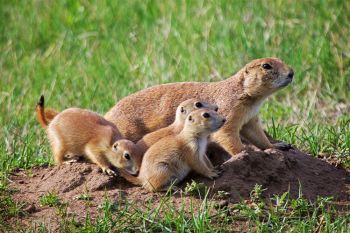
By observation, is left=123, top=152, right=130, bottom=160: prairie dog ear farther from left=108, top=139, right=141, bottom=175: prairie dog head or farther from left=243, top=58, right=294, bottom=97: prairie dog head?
left=243, top=58, right=294, bottom=97: prairie dog head

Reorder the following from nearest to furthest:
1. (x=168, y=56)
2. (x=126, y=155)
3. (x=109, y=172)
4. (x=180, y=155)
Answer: (x=180, y=155)
(x=126, y=155)
(x=109, y=172)
(x=168, y=56)

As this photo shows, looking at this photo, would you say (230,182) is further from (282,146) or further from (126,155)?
(282,146)

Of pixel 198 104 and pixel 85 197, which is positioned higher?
pixel 198 104

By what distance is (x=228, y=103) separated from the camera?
23.6 feet

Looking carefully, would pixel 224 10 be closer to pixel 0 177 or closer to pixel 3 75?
pixel 3 75

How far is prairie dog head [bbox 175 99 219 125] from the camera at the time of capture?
6.70 m

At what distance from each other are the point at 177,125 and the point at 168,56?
3.70 m

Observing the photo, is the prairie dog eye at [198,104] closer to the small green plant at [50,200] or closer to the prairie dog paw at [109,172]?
the prairie dog paw at [109,172]

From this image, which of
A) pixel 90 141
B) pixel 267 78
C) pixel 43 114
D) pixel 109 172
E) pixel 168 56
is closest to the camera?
pixel 109 172

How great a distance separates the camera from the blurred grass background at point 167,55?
29.3 feet

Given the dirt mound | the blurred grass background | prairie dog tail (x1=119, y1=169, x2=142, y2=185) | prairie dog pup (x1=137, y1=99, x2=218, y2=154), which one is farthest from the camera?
the blurred grass background

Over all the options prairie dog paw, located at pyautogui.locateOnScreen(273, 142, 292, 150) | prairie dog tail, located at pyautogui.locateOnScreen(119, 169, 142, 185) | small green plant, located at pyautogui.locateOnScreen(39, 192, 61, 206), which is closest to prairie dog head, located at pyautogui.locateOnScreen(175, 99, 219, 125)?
prairie dog tail, located at pyautogui.locateOnScreen(119, 169, 142, 185)

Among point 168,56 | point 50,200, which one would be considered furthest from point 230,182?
point 168,56

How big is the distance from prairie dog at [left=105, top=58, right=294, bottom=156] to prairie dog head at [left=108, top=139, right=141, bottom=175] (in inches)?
28.7
